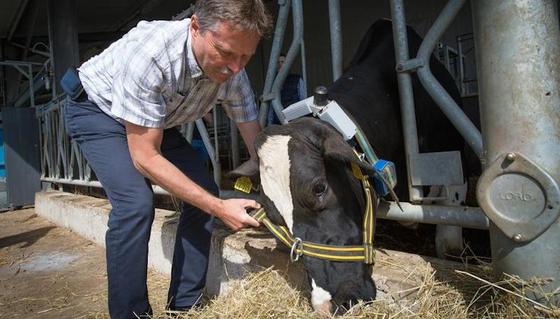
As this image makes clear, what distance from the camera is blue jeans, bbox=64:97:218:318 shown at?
2215 mm

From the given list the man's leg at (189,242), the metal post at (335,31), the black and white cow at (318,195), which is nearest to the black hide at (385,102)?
the metal post at (335,31)

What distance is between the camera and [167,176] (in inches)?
81.6

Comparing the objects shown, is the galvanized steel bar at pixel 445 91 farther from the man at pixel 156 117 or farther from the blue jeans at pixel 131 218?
the blue jeans at pixel 131 218

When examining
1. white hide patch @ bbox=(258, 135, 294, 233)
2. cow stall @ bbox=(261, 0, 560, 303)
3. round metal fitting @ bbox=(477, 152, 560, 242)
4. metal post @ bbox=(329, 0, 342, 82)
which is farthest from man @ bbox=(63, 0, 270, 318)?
round metal fitting @ bbox=(477, 152, 560, 242)

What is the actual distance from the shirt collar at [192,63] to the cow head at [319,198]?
0.44 metres

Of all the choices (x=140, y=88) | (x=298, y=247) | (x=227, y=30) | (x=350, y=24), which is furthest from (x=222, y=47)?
(x=350, y=24)

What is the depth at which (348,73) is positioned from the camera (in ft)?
11.0

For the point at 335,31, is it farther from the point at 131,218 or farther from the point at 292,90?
the point at 292,90

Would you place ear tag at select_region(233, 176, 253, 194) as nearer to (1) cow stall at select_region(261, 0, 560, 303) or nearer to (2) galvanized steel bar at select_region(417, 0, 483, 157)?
(2) galvanized steel bar at select_region(417, 0, 483, 157)

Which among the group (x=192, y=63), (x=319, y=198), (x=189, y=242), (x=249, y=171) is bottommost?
(x=189, y=242)

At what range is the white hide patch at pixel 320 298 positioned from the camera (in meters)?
1.96

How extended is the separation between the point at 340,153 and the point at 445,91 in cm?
62

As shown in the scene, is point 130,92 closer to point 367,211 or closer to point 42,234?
point 367,211

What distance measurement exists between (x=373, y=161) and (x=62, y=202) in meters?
5.27
